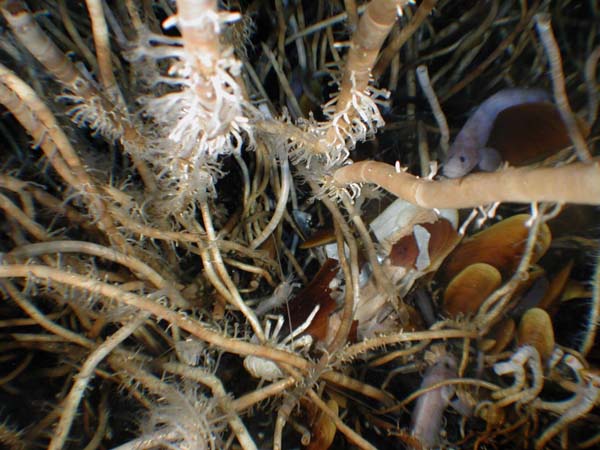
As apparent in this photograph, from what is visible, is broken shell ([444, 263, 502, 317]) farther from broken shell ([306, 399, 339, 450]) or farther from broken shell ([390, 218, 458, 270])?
broken shell ([306, 399, 339, 450])

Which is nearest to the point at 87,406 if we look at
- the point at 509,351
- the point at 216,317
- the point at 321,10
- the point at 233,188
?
the point at 216,317

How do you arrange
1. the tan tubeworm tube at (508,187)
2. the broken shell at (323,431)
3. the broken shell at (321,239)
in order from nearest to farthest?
the tan tubeworm tube at (508,187), the broken shell at (323,431), the broken shell at (321,239)

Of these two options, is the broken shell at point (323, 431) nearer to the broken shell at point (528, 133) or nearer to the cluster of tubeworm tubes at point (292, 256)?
the cluster of tubeworm tubes at point (292, 256)

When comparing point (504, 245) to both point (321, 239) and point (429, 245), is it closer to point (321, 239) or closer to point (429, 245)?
point (429, 245)

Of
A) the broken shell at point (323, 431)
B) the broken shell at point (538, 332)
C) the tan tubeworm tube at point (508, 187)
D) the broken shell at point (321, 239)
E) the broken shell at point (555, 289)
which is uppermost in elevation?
the tan tubeworm tube at point (508, 187)

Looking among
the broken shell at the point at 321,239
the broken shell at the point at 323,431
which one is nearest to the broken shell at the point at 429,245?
the broken shell at the point at 321,239

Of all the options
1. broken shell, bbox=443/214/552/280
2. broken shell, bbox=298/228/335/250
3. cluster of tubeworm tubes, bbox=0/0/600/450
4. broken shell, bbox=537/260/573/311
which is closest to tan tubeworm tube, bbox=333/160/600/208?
cluster of tubeworm tubes, bbox=0/0/600/450
